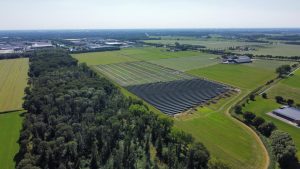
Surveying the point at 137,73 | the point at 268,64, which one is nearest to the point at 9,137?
the point at 137,73

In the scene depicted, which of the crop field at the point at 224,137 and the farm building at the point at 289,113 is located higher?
the farm building at the point at 289,113

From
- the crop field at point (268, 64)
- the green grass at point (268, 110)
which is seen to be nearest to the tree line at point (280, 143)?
the green grass at point (268, 110)

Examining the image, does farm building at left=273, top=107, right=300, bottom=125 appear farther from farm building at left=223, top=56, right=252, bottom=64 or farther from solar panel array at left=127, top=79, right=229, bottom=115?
farm building at left=223, top=56, right=252, bottom=64

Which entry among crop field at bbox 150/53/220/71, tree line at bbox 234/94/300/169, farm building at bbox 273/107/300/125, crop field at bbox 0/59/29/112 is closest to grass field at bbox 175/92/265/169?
tree line at bbox 234/94/300/169

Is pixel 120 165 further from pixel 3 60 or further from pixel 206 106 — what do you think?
pixel 3 60

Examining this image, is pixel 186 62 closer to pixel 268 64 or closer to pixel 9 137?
pixel 268 64

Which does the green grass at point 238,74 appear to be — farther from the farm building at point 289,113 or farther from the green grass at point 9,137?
the green grass at point 9,137

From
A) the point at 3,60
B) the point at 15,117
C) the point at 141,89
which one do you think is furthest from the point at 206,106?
the point at 3,60
